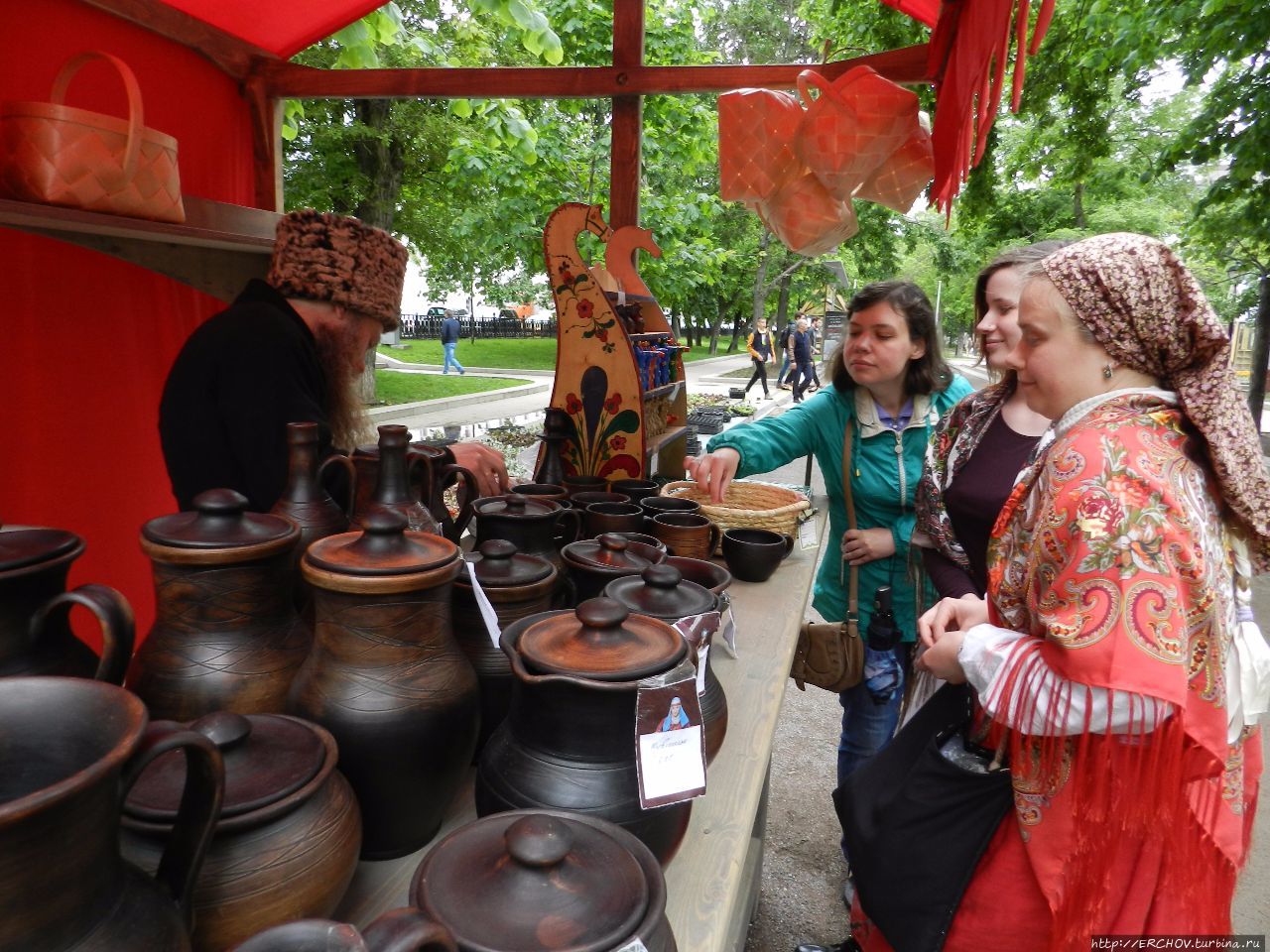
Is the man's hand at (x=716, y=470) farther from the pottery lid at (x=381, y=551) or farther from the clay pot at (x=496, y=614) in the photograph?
the pottery lid at (x=381, y=551)

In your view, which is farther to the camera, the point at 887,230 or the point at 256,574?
the point at 887,230

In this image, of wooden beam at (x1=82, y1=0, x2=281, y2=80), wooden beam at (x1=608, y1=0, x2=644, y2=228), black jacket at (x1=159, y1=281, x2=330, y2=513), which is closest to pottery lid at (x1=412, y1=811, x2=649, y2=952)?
black jacket at (x1=159, y1=281, x2=330, y2=513)

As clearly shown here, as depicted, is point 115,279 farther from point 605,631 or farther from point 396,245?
point 605,631

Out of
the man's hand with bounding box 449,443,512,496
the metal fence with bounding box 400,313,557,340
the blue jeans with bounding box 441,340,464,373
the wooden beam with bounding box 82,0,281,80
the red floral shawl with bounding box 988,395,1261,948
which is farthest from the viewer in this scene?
the metal fence with bounding box 400,313,557,340

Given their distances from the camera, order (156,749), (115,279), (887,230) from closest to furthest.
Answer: (156,749) → (115,279) → (887,230)

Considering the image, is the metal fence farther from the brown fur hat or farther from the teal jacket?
the brown fur hat

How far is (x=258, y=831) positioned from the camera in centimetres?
79

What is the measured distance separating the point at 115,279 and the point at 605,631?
9.37ft

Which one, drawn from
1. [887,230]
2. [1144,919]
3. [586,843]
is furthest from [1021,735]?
[887,230]

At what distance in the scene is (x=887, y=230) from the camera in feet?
58.6

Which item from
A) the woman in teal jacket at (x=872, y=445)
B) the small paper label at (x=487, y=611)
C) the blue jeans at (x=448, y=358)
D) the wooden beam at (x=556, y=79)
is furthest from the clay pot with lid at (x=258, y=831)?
the blue jeans at (x=448, y=358)

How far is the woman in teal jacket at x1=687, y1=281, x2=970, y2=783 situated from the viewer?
8.11 ft

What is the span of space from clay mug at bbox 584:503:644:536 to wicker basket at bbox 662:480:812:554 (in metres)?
0.37

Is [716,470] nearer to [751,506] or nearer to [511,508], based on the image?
[751,506]
